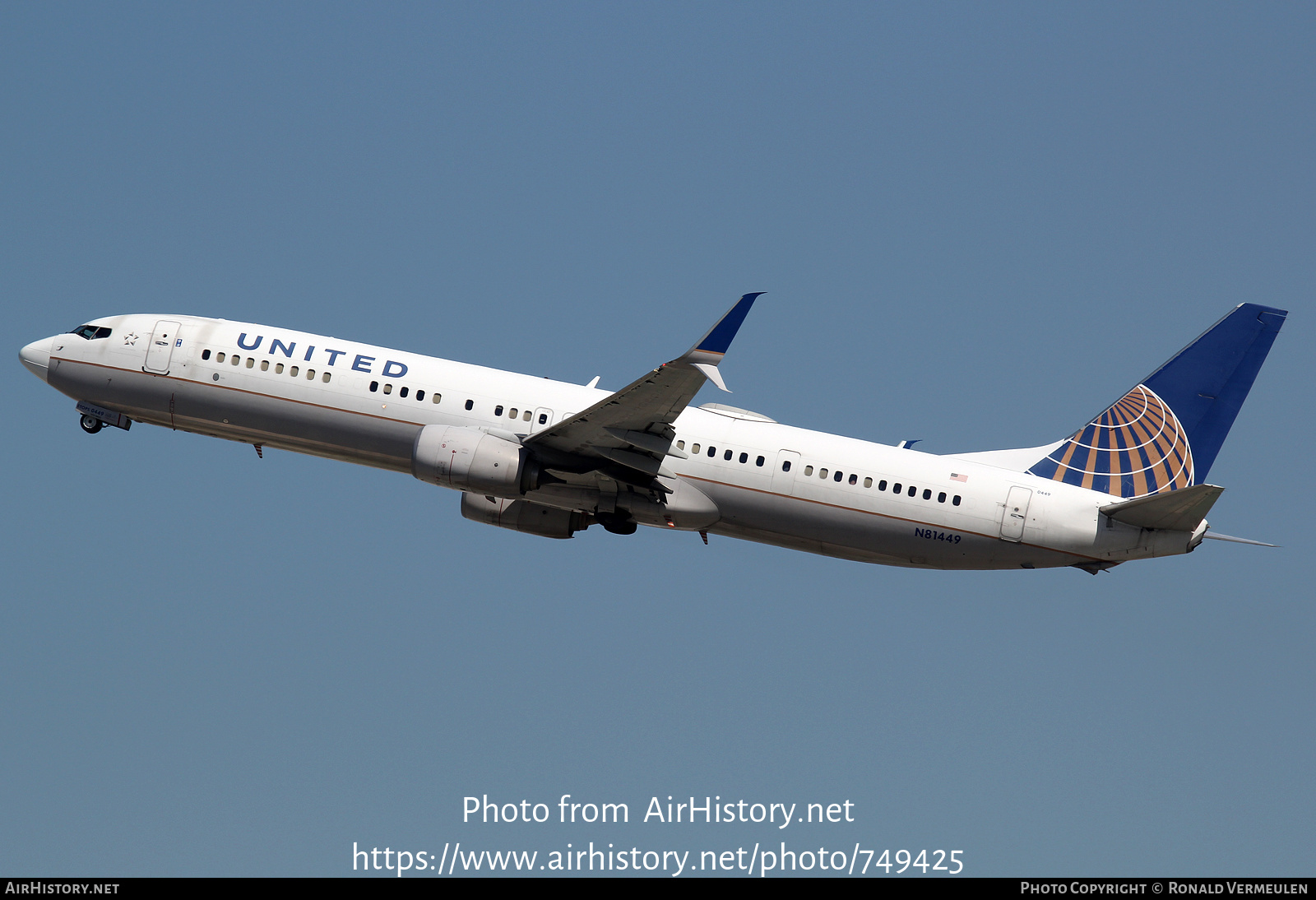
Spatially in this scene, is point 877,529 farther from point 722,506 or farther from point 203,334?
point 203,334

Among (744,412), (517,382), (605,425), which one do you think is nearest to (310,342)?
(517,382)

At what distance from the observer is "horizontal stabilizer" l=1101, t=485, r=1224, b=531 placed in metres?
35.3

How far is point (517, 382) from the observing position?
40281mm

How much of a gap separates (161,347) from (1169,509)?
29069 millimetres

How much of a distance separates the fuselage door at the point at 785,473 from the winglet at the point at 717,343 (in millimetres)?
5765

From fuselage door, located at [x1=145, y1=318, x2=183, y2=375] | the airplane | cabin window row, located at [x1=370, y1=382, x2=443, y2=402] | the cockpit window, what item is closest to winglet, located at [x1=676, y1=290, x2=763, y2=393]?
the airplane

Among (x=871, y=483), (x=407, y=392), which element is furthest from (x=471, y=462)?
(x=871, y=483)

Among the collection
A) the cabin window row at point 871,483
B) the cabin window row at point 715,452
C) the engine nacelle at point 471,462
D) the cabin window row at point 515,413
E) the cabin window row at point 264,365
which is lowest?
the engine nacelle at point 471,462

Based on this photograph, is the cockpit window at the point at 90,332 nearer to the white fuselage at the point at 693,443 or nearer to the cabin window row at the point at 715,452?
the white fuselage at the point at 693,443

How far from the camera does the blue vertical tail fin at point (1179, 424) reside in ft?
134

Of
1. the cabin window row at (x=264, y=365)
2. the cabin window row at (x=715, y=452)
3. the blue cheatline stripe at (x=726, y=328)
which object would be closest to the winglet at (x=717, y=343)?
the blue cheatline stripe at (x=726, y=328)

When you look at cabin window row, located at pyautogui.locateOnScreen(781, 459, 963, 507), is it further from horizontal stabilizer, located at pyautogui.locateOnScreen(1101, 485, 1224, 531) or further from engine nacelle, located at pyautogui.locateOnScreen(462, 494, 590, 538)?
engine nacelle, located at pyautogui.locateOnScreen(462, 494, 590, 538)

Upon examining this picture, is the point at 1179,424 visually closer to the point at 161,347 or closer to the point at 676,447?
the point at 676,447

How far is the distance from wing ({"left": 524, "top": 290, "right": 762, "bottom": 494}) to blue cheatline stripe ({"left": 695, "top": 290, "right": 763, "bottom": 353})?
490 mm
